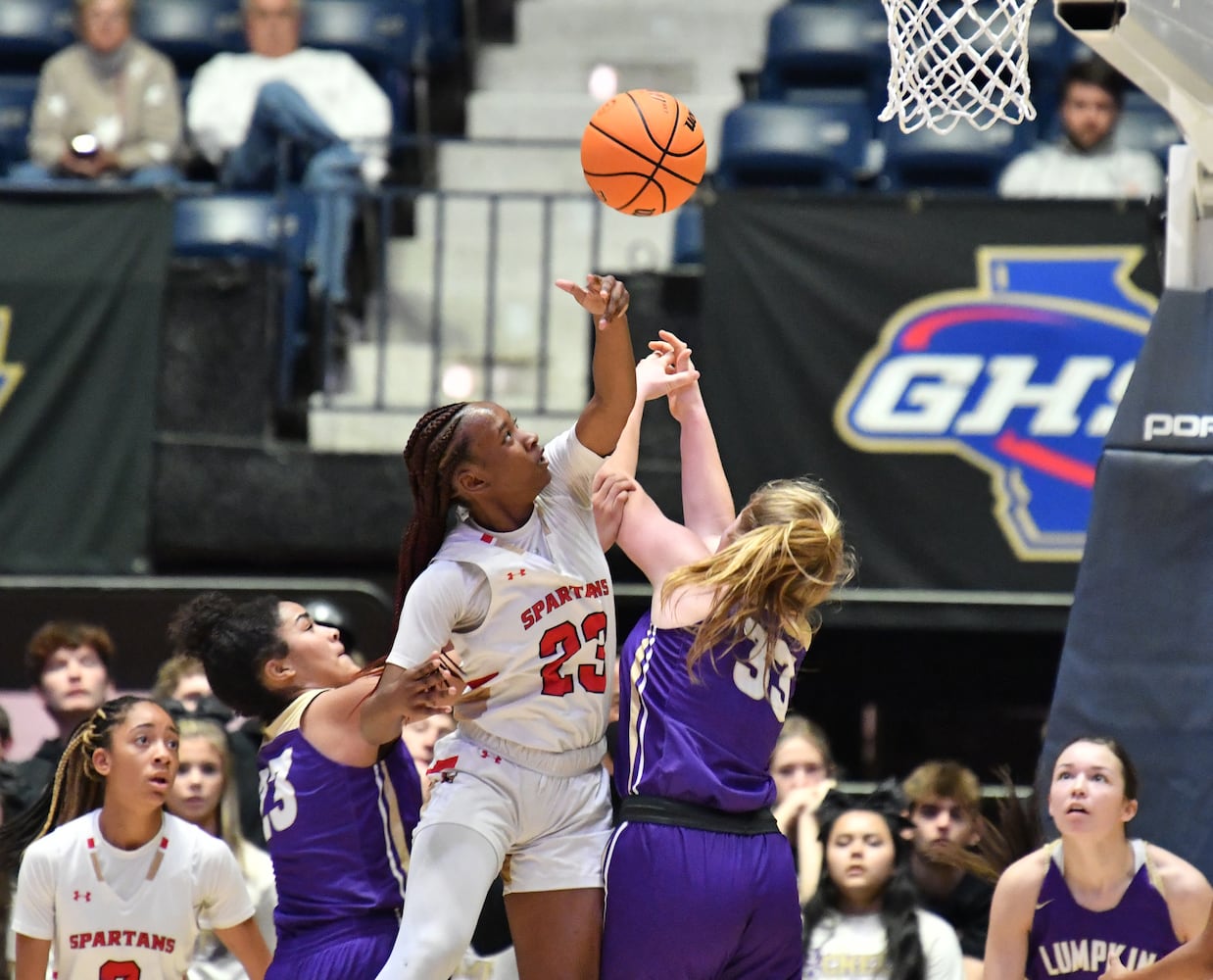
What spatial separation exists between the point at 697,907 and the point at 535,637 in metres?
0.70

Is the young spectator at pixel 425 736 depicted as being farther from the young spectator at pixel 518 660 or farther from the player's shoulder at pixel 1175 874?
the player's shoulder at pixel 1175 874

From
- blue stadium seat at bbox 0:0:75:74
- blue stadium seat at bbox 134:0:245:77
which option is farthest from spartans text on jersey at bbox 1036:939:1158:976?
blue stadium seat at bbox 0:0:75:74

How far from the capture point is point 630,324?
27.8ft

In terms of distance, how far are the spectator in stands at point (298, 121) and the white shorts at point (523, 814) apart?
4857mm

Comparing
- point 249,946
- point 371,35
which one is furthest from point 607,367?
point 371,35

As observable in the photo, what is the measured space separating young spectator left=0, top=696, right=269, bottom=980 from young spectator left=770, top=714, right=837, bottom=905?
2.09 m

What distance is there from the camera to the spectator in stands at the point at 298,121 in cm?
921

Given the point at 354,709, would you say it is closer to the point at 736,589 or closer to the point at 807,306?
the point at 736,589

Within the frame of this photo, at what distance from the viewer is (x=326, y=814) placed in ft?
15.6

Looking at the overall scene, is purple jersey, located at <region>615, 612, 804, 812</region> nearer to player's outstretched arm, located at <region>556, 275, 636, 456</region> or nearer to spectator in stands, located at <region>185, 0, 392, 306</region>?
player's outstretched arm, located at <region>556, 275, 636, 456</region>

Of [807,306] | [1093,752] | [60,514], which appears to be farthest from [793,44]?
[1093,752]

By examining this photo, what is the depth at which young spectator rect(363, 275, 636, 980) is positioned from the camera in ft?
14.7

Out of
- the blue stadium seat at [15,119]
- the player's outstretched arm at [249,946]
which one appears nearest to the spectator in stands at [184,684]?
the player's outstretched arm at [249,946]

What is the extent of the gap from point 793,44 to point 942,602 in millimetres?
3586
